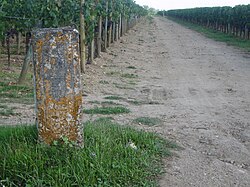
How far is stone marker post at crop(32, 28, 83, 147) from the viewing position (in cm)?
380

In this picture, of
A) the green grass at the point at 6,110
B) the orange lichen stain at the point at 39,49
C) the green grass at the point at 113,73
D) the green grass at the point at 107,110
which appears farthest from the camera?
the green grass at the point at 113,73

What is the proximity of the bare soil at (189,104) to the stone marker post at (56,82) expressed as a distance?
3.95ft

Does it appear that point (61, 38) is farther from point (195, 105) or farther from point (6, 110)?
point (195, 105)

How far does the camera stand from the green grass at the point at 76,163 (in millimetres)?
3535

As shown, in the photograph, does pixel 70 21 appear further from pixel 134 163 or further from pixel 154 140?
pixel 134 163

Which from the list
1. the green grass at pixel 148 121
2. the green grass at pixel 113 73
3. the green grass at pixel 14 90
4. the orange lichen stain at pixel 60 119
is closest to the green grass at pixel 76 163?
the orange lichen stain at pixel 60 119

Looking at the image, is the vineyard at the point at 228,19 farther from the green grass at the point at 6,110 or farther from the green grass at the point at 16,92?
the green grass at the point at 6,110

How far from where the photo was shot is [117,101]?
28.0ft

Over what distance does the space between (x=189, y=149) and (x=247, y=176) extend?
901mm

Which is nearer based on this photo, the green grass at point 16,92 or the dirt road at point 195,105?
the dirt road at point 195,105

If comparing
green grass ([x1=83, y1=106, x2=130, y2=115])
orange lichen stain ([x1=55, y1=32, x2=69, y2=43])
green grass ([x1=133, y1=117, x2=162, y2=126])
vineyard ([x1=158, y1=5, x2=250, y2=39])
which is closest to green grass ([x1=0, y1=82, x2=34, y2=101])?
green grass ([x1=83, y1=106, x2=130, y2=115])

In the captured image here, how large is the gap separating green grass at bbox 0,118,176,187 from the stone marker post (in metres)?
0.20

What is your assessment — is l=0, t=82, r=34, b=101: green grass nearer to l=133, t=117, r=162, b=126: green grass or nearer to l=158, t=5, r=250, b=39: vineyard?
l=133, t=117, r=162, b=126: green grass

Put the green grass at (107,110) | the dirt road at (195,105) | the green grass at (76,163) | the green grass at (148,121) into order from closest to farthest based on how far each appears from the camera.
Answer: the green grass at (76,163)
the dirt road at (195,105)
the green grass at (148,121)
the green grass at (107,110)
